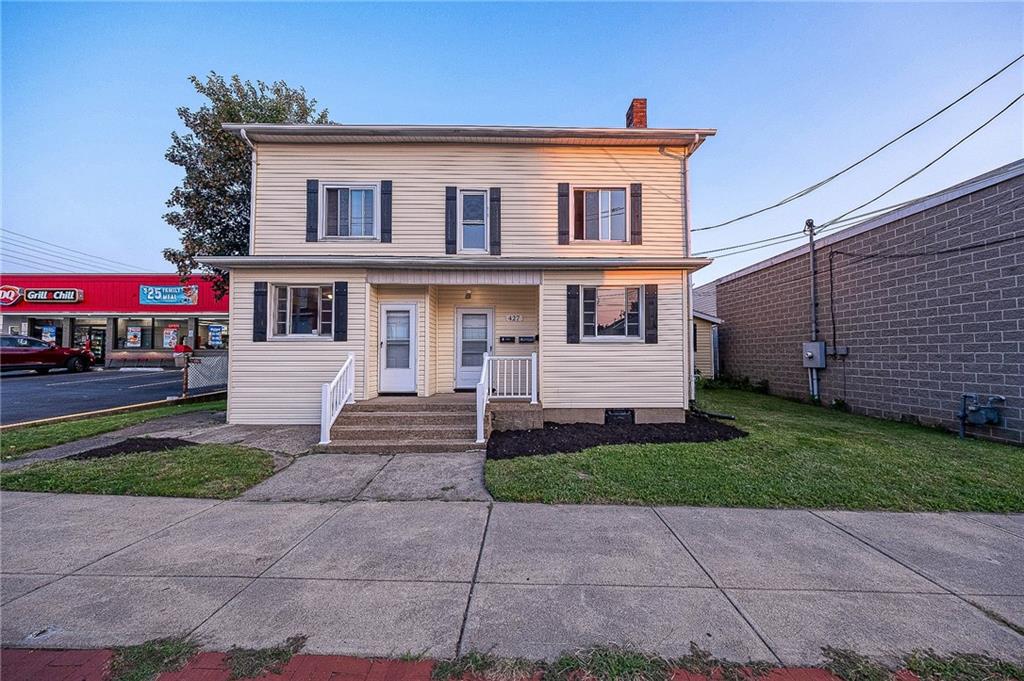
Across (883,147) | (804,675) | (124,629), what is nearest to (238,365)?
(124,629)

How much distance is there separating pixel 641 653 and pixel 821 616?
Answer: 128 centimetres

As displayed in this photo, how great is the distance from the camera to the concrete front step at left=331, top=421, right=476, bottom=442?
272 inches

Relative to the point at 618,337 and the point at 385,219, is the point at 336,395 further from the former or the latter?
the point at 618,337

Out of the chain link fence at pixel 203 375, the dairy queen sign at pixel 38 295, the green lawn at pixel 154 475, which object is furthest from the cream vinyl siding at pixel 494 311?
the dairy queen sign at pixel 38 295

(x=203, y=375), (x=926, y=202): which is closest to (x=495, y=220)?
(x=926, y=202)

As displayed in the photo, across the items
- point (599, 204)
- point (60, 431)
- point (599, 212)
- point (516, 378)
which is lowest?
point (60, 431)

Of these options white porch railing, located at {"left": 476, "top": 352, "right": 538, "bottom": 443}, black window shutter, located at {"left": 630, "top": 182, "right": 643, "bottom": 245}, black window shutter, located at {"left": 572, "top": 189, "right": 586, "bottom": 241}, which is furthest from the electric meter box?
white porch railing, located at {"left": 476, "top": 352, "right": 538, "bottom": 443}

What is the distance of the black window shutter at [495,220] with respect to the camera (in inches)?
346

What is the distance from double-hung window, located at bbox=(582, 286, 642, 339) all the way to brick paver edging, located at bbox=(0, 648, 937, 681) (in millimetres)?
6714

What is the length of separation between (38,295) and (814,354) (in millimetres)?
36040

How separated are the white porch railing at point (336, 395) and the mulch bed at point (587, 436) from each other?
8.79 ft

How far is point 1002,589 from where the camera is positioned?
9.59 ft

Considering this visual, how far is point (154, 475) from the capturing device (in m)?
5.19

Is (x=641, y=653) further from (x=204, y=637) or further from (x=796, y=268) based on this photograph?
(x=796, y=268)
